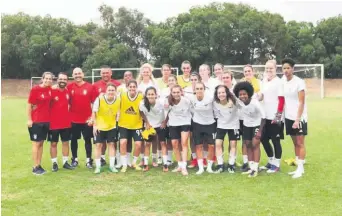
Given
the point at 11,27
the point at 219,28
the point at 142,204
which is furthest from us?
the point at 11,27

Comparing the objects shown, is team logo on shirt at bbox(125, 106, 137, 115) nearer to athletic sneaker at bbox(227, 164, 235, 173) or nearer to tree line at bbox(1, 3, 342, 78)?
athletic sneaker at bbox(227, 164, 235, 173)

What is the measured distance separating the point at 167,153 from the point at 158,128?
514mm

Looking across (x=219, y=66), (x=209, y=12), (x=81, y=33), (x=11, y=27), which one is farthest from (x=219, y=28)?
(x=219, y=66)

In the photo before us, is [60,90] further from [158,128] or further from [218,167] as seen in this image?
[218,167]

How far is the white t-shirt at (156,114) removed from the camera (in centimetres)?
729

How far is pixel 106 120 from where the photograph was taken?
7.28 metres

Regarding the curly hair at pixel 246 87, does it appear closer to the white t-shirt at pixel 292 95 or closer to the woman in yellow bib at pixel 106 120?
the white t-shirt at pixel 292 95

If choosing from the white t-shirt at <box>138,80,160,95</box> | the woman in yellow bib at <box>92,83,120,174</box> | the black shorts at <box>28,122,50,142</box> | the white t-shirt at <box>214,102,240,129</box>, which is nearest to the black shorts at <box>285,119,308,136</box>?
the white t-shirt at <box>214,102,240,129</box>

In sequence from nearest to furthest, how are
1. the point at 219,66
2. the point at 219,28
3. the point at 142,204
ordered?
the point at 142,204 < the point at 219,66 < the point at 219,28

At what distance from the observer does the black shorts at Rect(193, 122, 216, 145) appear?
7.14 meters

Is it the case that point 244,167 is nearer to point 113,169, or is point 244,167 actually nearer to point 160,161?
point 160,161

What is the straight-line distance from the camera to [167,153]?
7.54 metres

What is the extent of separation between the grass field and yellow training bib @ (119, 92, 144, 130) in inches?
31.8

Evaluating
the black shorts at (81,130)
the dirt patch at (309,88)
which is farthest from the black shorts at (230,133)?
the dirt patch at (309,88)
